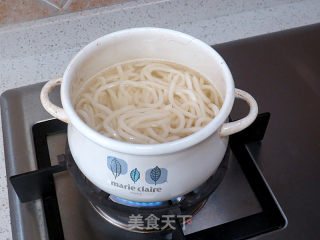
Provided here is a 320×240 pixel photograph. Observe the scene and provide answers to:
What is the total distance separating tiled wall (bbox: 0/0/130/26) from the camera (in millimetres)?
682

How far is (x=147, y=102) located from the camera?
491 mm

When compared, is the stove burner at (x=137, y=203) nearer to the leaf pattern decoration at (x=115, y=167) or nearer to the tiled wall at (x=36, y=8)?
the leaf pattern decoration at (x=115, y=167)

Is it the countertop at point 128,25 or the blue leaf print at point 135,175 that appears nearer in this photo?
the blue leaf print at point 135,175

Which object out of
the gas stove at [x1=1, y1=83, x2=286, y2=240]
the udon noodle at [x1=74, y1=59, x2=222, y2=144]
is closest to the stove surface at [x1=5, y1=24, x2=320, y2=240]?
the gas stove at [x1=1, y1=83, x2=286, y2=240]

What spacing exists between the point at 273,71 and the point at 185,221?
0.32 meters

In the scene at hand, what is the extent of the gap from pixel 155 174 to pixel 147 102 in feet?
0.40

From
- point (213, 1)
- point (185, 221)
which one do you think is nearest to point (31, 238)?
point (185, 221)

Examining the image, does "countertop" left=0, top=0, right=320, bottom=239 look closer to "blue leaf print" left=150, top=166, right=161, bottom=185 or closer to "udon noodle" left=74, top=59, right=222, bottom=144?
"udon noodle" left=74, top=59, right=222, bottom=144

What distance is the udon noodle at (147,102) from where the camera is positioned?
451 mm

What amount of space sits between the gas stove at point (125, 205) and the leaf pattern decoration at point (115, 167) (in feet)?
0.24

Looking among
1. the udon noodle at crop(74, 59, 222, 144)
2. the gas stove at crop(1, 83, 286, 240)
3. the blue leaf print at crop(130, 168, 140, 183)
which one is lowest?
the gas stove at crop(1, 83, 286, 240)

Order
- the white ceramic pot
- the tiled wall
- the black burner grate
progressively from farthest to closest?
the tiled wall, the black burner grate, the white ceramic pot

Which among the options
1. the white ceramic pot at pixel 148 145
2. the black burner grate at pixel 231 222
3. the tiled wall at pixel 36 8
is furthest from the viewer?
the tiled wall at pixel 36 8

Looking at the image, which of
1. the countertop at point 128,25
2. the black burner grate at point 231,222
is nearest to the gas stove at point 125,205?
the black burner grate at point 231,222
